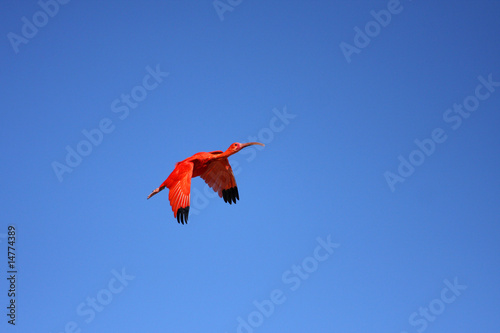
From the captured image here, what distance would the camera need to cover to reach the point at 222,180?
28.8m

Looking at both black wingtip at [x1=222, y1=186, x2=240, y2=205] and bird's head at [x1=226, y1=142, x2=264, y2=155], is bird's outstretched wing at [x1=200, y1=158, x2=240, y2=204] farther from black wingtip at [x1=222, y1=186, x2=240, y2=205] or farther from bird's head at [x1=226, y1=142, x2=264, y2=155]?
bird's head at [x1=226, y1=142, x2=264, y2=155]

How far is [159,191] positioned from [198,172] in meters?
2.50

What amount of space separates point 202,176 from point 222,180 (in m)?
0.88

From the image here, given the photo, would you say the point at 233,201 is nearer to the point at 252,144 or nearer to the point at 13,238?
the point at 252,144

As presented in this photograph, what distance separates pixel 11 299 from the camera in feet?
94.0

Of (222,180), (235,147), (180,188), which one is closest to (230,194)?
(222,180)

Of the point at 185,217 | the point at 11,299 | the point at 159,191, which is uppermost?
the point at 11,299

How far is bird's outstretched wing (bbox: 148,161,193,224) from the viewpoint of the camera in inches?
937

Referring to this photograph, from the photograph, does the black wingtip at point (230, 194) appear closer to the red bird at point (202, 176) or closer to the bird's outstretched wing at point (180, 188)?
the red bird at point (202, 176)

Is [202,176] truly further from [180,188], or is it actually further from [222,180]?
[180,188]

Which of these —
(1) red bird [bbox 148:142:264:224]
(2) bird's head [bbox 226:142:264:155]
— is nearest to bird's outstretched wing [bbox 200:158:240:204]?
(1) red bird [bbox 148:142:264:224]

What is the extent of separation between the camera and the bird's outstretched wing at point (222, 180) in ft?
93.4

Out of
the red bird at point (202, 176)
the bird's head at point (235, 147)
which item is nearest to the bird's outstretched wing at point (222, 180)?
the red bird at point (202, 176)

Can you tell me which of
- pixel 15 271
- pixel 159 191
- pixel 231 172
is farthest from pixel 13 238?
pixel 231 172
